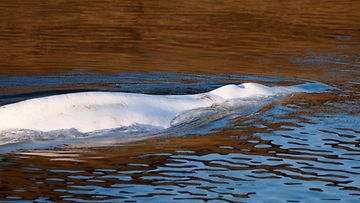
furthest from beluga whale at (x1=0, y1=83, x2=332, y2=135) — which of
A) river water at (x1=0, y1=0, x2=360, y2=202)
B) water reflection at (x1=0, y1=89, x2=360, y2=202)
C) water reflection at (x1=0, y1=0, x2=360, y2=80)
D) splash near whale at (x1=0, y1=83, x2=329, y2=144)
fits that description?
water reflection at (x1=0, y1=0, x2=360, y2=80)

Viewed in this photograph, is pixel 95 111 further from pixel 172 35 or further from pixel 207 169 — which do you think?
pixel 172 35

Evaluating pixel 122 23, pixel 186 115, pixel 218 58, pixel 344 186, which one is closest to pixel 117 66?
pixel 218 58

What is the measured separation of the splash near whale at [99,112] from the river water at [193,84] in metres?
0.33

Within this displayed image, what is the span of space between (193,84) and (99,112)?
14.1 feet

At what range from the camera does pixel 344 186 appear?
1040cm

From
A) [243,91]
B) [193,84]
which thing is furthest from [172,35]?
[243,91]

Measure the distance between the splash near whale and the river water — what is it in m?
0.33

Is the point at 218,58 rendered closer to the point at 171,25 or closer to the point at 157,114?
the point at 171,25

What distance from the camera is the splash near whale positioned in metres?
12.4

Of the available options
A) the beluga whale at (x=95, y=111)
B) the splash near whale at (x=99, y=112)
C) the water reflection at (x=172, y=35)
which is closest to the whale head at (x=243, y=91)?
the splash near whale at (x=99, y=112)

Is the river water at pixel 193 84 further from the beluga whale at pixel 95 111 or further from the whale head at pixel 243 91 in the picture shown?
the whale head at pixel 243 91

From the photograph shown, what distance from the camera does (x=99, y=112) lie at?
13062mm

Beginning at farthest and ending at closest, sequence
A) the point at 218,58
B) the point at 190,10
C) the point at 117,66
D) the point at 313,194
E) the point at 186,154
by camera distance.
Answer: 1. the point at 190,10
2. the point at 218,58
3. the point at 117,66
4. the point at 186,154
5. the point at 313,194

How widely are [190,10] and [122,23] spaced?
3579 mm
